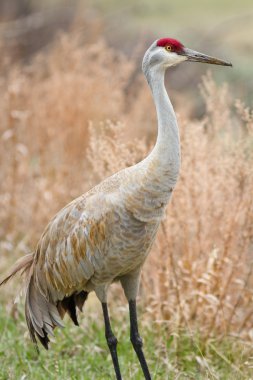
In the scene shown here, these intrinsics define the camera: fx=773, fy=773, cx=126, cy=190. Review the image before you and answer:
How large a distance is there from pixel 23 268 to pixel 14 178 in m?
2.50

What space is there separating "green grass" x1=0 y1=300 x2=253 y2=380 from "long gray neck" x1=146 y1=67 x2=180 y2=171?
1262mm

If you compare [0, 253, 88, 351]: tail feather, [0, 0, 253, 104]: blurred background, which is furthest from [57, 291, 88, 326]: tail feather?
[0, 0, 253, 104]: blurred background

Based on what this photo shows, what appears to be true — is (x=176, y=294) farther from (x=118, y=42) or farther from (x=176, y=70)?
(x=118, y=42)

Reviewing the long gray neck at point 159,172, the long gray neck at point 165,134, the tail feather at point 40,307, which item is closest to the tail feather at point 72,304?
the tail feather at point 40,307

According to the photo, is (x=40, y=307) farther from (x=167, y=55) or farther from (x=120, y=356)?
(x=167, y=55)

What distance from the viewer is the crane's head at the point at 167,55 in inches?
159

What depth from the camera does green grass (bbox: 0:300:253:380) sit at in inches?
182

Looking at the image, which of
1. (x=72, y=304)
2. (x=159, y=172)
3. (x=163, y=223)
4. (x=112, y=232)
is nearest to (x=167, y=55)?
(x=159, y=172)

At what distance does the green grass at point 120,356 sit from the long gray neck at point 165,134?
4.14 ft

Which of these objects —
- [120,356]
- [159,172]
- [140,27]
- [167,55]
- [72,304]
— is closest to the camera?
[159,172]

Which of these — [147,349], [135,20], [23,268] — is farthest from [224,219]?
[135,20]

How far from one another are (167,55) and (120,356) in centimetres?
212

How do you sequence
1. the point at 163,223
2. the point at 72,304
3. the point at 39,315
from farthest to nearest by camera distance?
the point at 163,223, the point at 72,304, the point at 39,315

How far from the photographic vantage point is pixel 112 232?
4070mm
